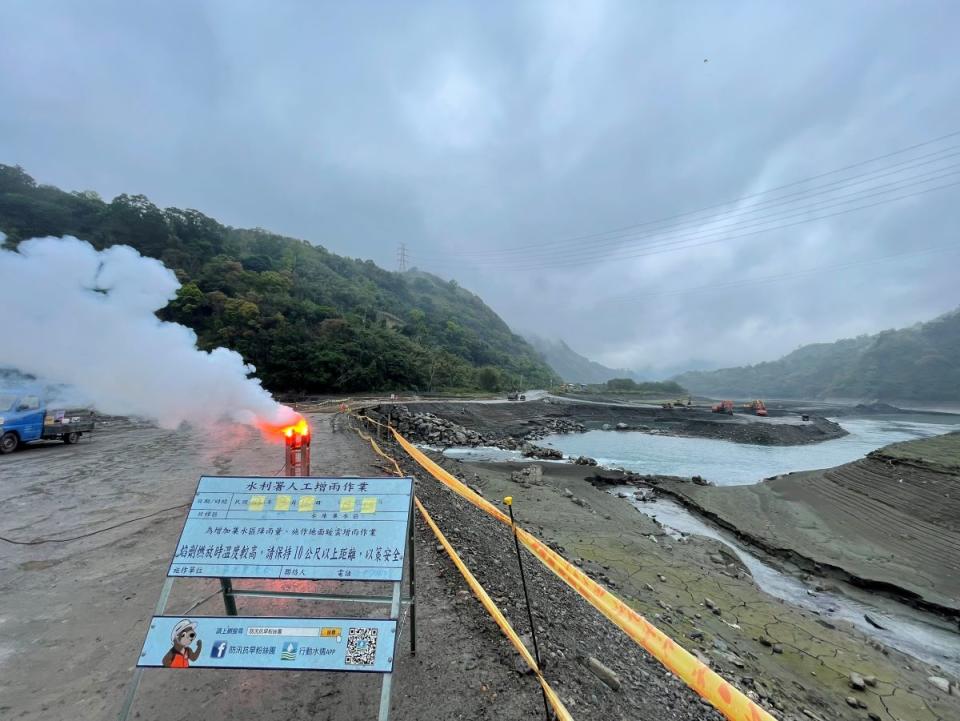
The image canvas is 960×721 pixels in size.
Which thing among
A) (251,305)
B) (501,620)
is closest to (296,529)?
(501,620)

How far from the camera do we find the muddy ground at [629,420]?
3744 centimetres

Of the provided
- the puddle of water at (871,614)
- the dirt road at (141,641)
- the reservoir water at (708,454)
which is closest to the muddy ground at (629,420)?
the reservoir water at (708,454)

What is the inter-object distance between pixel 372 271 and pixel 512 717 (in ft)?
471

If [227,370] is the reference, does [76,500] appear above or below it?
below

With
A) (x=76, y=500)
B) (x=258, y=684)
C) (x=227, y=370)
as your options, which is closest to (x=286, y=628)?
(x=258, y=684)

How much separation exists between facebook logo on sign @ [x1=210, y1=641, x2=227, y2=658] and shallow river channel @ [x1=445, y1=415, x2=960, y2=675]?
11567 millimetres

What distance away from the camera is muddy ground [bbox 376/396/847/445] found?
37438mm

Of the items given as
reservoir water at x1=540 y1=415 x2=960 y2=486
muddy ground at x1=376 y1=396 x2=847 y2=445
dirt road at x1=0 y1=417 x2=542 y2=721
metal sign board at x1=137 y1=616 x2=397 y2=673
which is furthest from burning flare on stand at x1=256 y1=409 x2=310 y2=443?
muddy ground at x1=376 y1=396 x2=847 y2=445

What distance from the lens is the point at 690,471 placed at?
79.0ft

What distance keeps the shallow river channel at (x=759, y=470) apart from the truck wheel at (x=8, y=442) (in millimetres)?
17709

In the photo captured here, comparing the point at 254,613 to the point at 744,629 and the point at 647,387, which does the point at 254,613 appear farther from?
the point at 647,387

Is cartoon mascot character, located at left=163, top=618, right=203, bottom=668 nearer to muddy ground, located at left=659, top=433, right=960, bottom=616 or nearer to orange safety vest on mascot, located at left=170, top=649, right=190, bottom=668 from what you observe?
orange safety vest on mascot, located at left=170, top=649, right=190, bottom=668

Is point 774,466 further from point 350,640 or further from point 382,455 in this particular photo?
point 350,640

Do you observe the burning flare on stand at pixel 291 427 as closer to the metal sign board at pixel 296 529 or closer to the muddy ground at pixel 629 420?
the metal sign board at pixel 296 529
